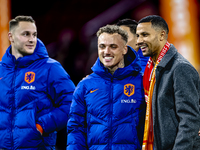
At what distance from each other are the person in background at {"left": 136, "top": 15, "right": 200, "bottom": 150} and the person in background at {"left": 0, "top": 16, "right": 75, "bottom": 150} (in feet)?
3.17

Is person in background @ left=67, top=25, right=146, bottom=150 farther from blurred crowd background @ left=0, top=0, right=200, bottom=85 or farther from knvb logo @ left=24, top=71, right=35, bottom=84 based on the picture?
blurred crowd background @ left=0, top=0, right=200, bottom=85

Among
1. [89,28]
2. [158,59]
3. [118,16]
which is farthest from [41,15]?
[158,59]

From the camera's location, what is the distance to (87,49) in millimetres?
7441

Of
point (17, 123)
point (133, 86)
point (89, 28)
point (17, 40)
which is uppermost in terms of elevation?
point (89, 28)

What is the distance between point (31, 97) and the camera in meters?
3.18

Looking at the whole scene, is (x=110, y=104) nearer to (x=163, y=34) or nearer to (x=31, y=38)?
(x=163, y=34)

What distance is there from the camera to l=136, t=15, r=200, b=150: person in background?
7.45ft

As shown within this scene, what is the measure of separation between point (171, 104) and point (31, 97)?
1412mm

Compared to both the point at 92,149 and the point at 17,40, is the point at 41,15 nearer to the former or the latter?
the point at 17,40

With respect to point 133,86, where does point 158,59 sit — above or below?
above

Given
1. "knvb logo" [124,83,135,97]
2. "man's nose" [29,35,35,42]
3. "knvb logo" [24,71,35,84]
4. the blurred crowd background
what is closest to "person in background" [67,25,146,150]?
"knvb logo" [124,83,135,97]

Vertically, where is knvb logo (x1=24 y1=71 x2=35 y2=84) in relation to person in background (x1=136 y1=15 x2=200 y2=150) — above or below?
above

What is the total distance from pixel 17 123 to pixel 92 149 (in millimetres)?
815

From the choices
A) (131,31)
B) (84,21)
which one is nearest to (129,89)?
(131,31)
